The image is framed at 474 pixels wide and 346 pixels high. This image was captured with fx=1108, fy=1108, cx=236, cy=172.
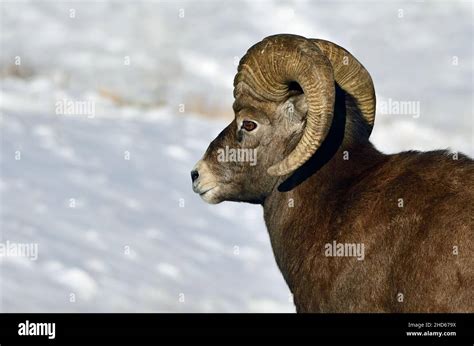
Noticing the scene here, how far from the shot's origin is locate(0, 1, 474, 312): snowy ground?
83.7ft

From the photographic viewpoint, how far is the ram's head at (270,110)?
11.3m

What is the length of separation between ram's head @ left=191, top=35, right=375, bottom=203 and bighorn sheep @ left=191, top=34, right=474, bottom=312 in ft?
0.04

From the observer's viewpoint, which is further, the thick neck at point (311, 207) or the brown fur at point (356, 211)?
the thick neck at point (311, 207)

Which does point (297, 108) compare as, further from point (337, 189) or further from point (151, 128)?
point (151, 128)

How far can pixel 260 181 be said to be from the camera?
464 inches

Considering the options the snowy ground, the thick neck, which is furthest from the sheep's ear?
the snowy ground

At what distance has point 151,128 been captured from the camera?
36.6 m

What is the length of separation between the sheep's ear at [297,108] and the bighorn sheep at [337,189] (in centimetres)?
1

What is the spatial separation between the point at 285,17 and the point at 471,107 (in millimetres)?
11228
